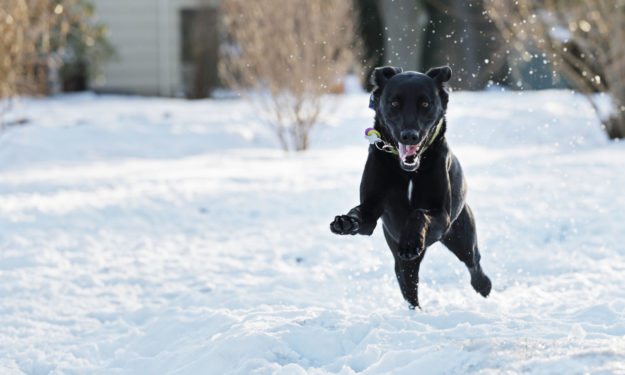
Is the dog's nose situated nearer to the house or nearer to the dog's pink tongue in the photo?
the dog's pink tongue

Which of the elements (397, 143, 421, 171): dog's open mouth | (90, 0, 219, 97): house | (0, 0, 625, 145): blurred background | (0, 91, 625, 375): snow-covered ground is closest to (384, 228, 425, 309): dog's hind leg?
(0, 91, 625, 375): snow-covered ground

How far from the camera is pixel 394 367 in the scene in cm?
308

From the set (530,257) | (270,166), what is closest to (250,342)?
(530,257)

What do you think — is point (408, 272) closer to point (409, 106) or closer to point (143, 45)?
point (409, 106)

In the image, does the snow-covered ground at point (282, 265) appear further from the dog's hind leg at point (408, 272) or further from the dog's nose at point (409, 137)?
the dog's nose at point (409, 137)

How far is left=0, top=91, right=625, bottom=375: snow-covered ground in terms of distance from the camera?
345 centimetres

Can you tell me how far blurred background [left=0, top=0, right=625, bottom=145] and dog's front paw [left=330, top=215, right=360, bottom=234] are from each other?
18.3 ft

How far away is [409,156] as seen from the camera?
3160 mm

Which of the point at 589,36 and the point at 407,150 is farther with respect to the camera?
the point at 589,36

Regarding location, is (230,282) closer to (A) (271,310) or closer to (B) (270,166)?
(A) (271,310)

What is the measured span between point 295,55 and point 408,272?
8.25m

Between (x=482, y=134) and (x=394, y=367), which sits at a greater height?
(x=394, y=367)

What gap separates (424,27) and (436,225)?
749 inches

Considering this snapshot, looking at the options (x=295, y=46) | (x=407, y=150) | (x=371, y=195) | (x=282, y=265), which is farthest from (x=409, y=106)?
(x=295, y=46)
